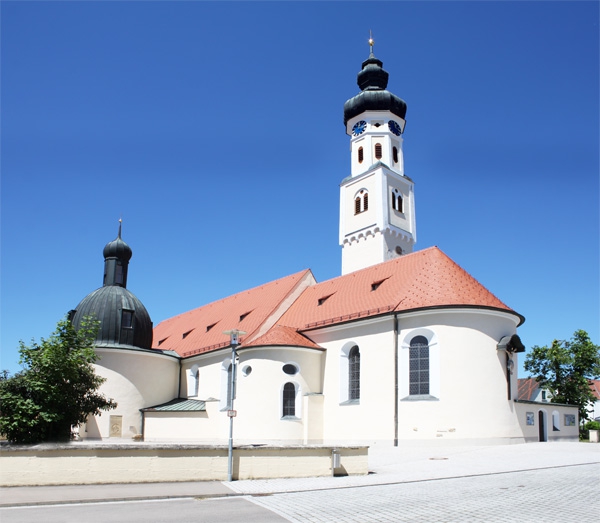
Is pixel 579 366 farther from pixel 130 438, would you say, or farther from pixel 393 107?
pixel 130 438

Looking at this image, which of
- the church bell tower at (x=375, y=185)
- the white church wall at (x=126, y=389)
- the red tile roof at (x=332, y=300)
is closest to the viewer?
the red tile roof at (x=332, y=300)

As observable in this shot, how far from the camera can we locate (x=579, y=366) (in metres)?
44.0

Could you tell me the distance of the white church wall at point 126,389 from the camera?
32.8m

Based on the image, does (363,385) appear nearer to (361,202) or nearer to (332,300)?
(332,300)

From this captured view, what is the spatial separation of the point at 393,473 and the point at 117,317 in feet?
75.2

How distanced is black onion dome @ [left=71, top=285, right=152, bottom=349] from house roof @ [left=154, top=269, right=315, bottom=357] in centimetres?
360

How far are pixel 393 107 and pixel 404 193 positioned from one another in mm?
6730

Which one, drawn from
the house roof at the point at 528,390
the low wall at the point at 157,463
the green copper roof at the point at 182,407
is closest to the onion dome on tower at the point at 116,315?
the green copper roof at the point at 182,407

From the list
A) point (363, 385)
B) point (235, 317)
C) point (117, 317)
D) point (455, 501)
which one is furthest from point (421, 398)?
point (117, 317)

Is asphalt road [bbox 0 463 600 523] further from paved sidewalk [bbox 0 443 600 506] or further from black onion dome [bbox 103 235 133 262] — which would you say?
black onion dome [bbox 103 235 133 262]

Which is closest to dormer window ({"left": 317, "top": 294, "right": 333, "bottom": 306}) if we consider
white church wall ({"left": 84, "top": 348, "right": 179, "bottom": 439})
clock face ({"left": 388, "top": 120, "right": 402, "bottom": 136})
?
white church wall ({"left": 84, "top": 348, "right": 179, "bottom": 439})

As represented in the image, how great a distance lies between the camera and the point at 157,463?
14.4 m

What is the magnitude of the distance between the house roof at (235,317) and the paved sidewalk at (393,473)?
1225cm

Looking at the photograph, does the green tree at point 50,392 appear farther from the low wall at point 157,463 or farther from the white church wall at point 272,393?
the white church wall at point 272,393
